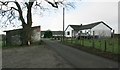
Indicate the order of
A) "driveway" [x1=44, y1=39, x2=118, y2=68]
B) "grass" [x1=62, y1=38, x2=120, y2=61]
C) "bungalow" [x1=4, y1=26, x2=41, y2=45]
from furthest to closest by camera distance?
"bungalow" [x1=4, y1=26, x2=41, y2=45], "grass" [x1=62, y1=38, x2=120, y2=61], "driveway" [x1=44, y1=39, x2=118, y2=68]

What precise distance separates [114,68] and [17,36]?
138 feet

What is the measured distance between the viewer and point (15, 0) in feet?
151

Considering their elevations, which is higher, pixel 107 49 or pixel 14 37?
pixel 14 37

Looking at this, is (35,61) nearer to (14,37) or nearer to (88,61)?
(88,61)

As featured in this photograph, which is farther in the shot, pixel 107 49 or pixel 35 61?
pixel 107 49

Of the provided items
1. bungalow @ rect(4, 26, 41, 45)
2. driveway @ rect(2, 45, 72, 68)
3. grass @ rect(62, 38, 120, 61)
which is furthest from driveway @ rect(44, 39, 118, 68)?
bungalow @ rect(4, 26, 41, 45)

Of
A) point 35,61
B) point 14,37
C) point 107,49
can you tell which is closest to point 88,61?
point 35,61

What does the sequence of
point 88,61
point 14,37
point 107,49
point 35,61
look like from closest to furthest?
point 88,61, point 35,61, point 107,49, point 14,37

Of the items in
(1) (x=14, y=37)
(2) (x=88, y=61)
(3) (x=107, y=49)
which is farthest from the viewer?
(1) (x=14, y=37)

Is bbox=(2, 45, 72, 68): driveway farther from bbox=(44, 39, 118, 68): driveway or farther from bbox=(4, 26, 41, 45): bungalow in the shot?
bbox=(4, 26, 41, 45): bungalow

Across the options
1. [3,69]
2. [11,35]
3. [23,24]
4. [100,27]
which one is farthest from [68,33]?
[3,69]

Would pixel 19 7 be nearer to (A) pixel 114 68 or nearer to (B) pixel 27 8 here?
(B) pixel 27 8

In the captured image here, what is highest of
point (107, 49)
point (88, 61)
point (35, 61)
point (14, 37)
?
point (14, 37)

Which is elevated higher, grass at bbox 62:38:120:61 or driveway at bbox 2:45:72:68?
grass at bbox 62:38:120:61
